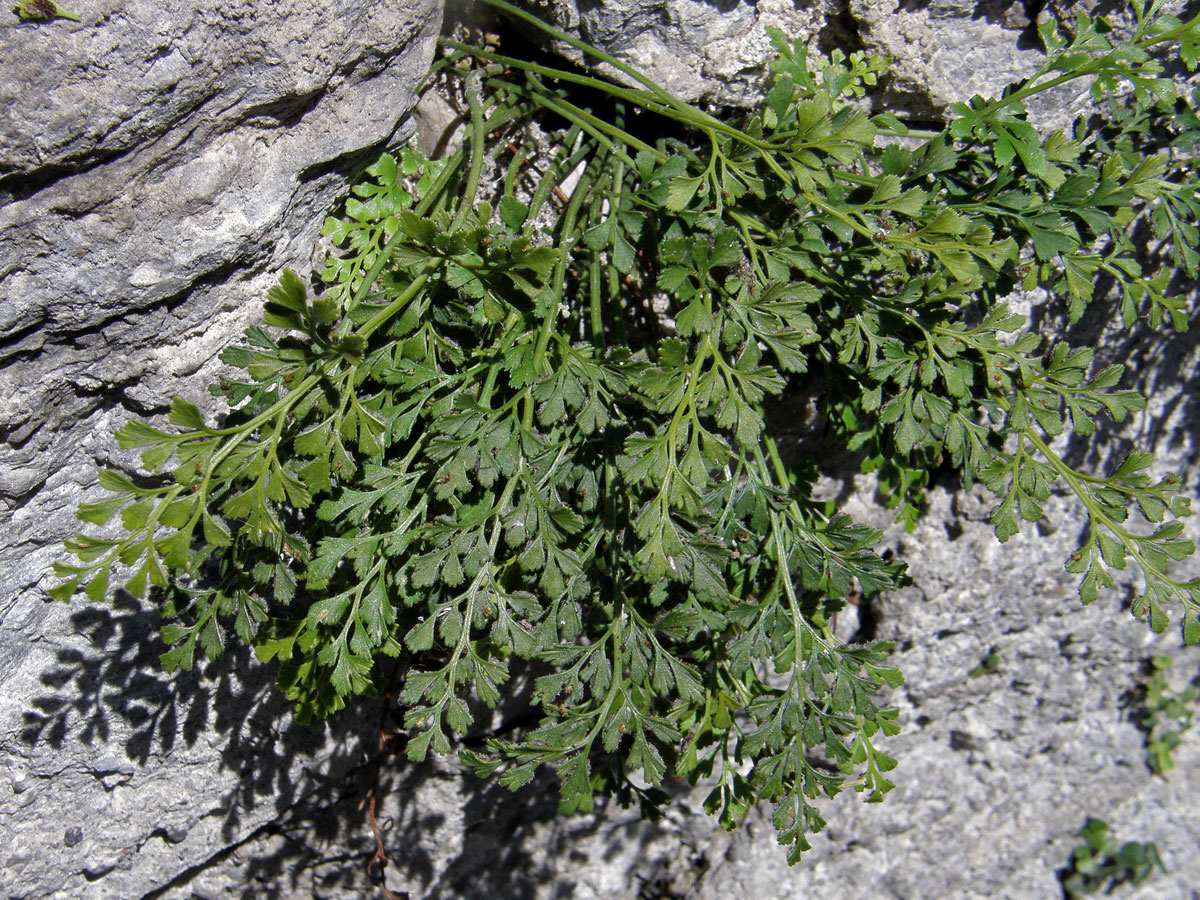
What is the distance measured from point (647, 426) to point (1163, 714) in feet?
10.2

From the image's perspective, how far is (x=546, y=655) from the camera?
163cm

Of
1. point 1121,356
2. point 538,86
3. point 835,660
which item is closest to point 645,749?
point 835,660

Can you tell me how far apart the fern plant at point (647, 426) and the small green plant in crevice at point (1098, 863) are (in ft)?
8.03

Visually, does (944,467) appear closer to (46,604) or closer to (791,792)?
(791,792)

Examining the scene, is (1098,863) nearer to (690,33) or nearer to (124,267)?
(690,33)

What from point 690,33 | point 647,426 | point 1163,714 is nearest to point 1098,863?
point 1163,714

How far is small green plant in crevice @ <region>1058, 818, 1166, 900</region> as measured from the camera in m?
3.55

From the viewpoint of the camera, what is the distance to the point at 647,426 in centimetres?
170

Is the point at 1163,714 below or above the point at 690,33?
below

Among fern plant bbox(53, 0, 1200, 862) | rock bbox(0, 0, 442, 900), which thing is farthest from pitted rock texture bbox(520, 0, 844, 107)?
rock bbox(0, 0, 442, 900)

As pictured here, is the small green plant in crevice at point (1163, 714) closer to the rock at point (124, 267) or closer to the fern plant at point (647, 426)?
the fern plant at point (647, 426)

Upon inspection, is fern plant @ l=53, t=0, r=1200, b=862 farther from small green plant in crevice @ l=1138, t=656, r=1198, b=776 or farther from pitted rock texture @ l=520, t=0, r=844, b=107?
small green plant in crevice @ l=1138, t=656, r=1198, b=776

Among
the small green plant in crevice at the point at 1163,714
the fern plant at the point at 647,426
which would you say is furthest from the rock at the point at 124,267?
the small green plant in crevice at the point at 1163,714

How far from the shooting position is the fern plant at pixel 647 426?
1503 mm
